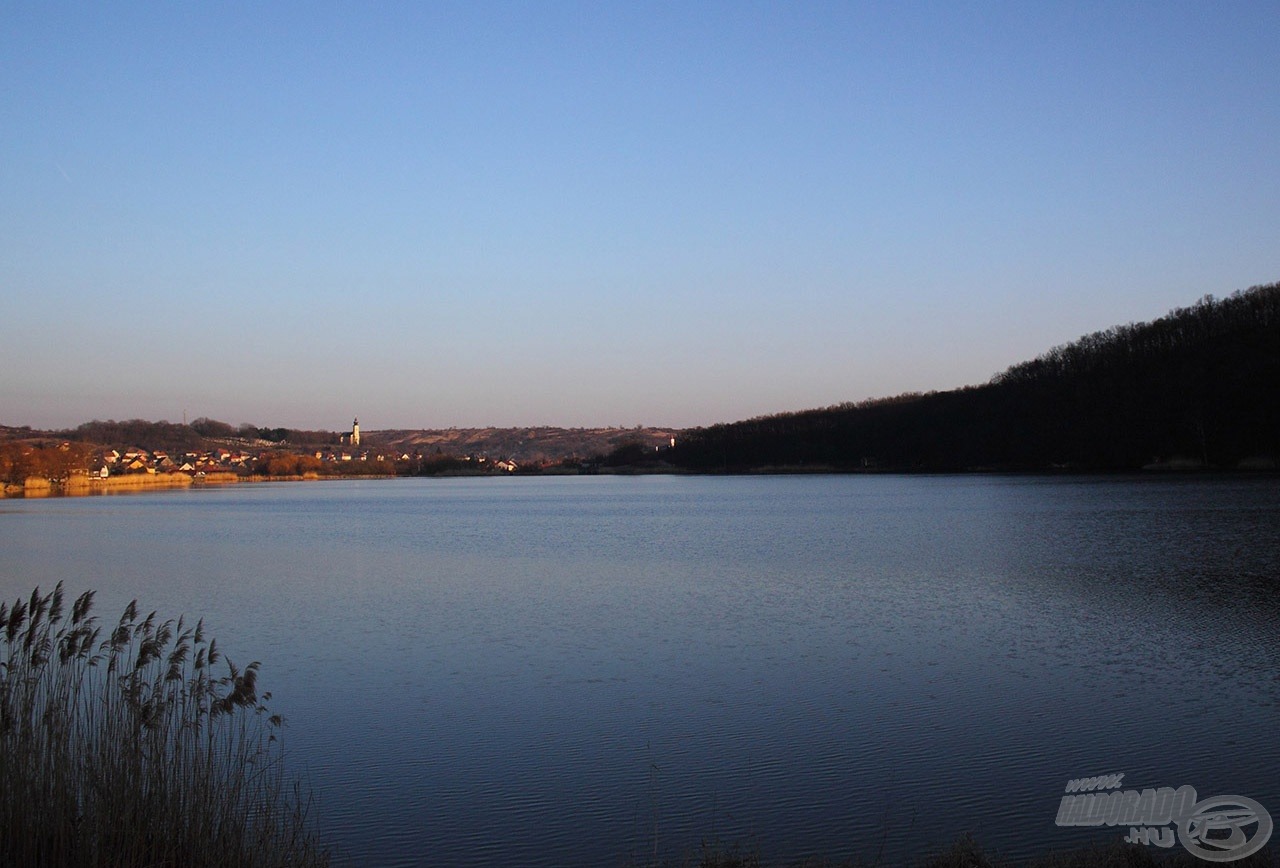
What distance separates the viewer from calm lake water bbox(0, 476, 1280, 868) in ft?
20.5

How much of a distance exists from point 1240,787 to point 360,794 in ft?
18.3

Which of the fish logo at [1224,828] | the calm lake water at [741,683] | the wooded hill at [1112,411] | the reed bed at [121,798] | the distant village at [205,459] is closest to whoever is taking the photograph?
the reed bed at [121,798]

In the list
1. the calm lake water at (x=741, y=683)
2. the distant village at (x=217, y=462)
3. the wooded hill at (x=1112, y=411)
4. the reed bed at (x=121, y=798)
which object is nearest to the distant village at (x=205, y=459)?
the distant village at (x=217, y=462)

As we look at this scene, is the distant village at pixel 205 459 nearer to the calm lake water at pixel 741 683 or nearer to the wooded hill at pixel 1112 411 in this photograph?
the wooded hill at pixel 1112 411

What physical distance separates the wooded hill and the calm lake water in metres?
48.1

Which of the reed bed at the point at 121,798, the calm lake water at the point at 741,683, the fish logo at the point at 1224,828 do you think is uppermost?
the reed bed at the point at 121,798

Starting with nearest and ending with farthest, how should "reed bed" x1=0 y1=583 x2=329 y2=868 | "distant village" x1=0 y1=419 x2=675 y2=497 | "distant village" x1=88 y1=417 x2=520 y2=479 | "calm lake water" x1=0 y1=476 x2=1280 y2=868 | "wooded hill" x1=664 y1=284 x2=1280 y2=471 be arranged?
"reed bed" x1=0 y1=583 x2=329 y2=868 → "calm lake water" x1=0 y1=476 x2=1280 y2=868 → "wooded hill" x1=664 y1=284 x2=1280 y2=471 → "distant village" x1=0 y1=419 x2=675 y2=497 → "distant village" x1=88 y1=417 x2=520 y2=479

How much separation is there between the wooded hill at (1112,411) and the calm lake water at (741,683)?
48075 millimetres

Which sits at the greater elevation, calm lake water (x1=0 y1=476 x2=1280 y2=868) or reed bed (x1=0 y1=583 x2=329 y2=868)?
reed bed (x1=0 y1=583 x2=329 y2=868)

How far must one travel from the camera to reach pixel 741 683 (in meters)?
9.95

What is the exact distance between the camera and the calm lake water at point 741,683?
6.25m

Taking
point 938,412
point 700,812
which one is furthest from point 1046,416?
point 700,812

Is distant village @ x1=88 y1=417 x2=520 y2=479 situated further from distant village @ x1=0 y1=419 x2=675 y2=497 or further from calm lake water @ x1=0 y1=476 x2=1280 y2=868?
calm lake water @ x1=0 y1=476 x2=1280 y2=868

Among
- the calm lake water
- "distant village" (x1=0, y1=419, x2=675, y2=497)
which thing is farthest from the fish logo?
"distant village" (x1=0, y1=419, x2=675, y2=497)
